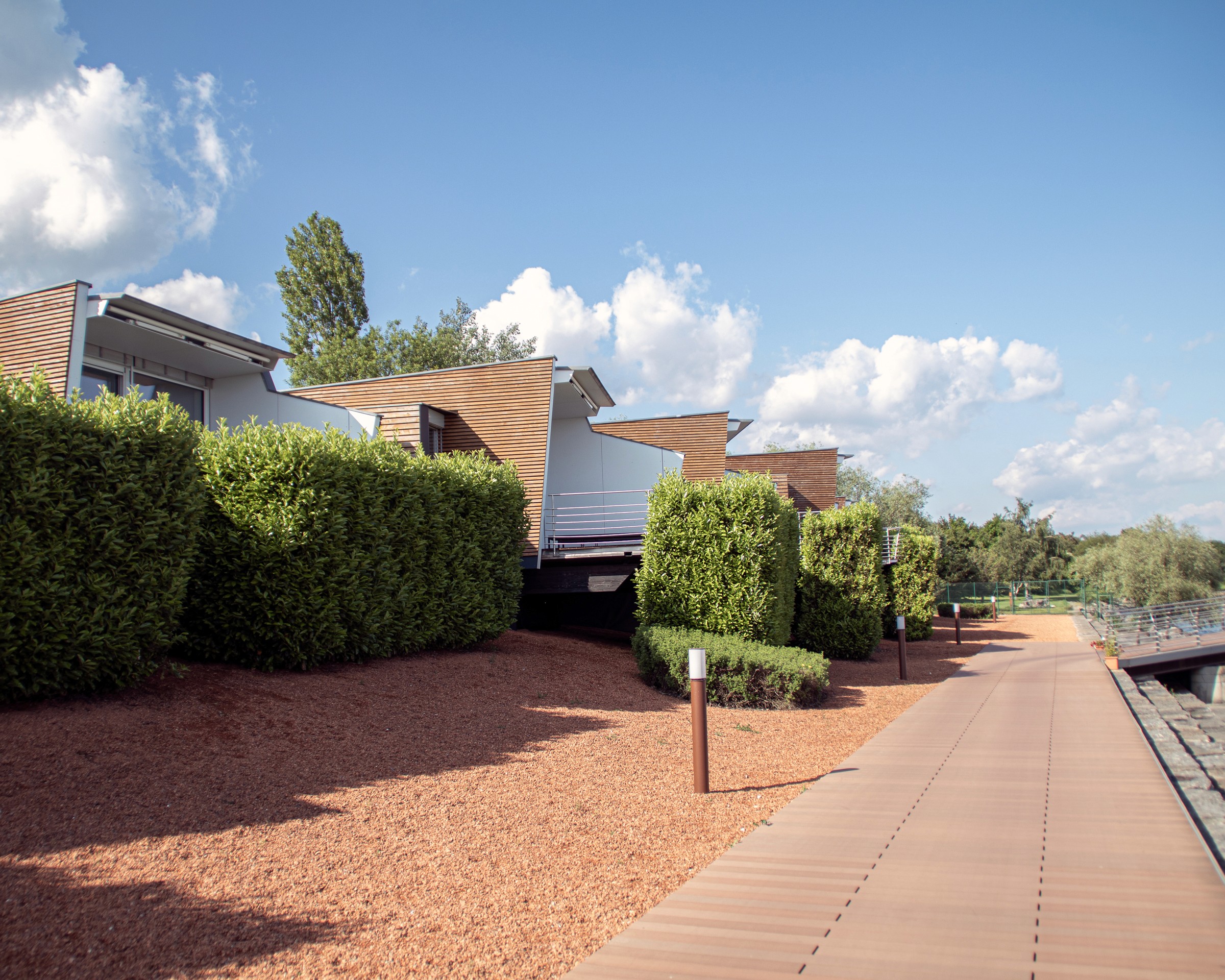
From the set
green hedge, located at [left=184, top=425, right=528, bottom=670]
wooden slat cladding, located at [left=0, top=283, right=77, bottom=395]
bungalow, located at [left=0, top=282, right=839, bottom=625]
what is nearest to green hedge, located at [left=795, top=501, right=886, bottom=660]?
bungalow, located at [left=0, top=282, right=839, bottom=625]

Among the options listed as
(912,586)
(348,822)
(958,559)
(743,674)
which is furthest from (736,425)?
(958,559)

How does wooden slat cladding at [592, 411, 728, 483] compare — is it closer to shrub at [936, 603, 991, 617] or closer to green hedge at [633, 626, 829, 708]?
green hedge at [633, 626, 829, 708]

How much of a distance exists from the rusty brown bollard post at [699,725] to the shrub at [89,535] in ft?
16.4

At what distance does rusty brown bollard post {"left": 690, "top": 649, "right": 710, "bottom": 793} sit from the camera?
20.0ft

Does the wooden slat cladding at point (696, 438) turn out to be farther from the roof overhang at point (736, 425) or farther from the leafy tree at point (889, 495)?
the leafy tree at point (889, 495)

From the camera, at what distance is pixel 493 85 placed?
11969mm

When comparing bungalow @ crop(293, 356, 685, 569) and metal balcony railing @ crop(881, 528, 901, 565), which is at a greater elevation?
bungalow @ crop(293, 356, 685, 569)

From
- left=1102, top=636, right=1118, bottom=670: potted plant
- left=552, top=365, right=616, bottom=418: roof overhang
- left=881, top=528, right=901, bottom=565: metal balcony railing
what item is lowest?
left=1102, top=636, right=1118, bottom=670: potted plant

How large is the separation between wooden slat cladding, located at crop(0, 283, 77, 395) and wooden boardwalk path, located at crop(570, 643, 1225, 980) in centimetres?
1067

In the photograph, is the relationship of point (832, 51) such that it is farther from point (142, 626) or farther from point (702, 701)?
point (142, 626)

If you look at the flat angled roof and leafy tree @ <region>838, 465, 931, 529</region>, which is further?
leafy tree @ <region>838, 465, 931, 529</region>

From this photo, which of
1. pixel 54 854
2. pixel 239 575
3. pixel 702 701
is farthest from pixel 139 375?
pixel 702 701

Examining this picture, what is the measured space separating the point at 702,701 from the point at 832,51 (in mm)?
10570

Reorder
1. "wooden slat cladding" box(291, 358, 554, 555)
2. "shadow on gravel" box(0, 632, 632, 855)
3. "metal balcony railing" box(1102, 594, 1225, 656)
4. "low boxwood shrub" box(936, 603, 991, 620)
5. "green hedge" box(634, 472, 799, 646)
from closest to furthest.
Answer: "shadow on gravel" box(0, 632, 632, 855) < "green hedge" box(634, 472, 799, 646) < "wooden slat cladding" box(291, 358, 554, 555) < "metal balcony railing" box(1102, 594, 1225, 656) < "low boxwood shrub" box(936, 603, 991, 620)
